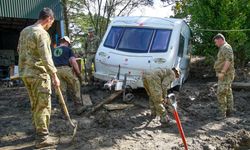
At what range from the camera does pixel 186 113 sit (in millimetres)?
7957

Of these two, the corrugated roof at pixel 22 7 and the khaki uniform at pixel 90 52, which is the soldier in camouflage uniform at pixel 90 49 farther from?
the corrugated roof at pixel 22 7

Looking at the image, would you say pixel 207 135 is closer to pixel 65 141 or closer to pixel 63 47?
pixel 65 141

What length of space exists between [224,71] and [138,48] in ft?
8.77

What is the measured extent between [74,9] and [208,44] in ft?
54.7

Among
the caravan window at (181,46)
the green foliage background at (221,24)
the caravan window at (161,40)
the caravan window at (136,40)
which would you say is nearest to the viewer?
the caravan window at (161,40)

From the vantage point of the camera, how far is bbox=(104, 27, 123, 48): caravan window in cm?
949

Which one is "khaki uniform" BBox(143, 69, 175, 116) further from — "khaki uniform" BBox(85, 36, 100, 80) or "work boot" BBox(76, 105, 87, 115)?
"khaki uniform" BBox(85, 36, 100, 80)

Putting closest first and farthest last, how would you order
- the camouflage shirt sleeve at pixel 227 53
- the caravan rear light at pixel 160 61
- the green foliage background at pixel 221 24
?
1. the camouflage shirt sleeve at pixel 227 53
2. the caravan rear light at pixel 160 61
3. the green foliage background at pixel 221 24

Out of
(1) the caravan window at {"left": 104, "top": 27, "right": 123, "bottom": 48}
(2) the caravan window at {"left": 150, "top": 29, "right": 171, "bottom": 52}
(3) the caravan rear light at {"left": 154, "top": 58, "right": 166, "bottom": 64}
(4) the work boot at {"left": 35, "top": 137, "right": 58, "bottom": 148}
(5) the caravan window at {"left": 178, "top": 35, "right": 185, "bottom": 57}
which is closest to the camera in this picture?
(4) the work boot at {"left": 35, "top": 137, "right": 58, "bottom": 148}

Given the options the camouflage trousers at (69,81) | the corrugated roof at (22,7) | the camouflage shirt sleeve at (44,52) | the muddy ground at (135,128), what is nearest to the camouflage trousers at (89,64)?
the muddy ground at (135,128)

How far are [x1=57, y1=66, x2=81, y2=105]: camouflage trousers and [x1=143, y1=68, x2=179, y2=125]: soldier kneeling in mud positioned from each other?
1.67m

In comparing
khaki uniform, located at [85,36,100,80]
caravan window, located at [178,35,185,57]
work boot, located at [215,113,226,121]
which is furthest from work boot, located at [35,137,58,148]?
khaki uniform, located at [85,36,100,80]

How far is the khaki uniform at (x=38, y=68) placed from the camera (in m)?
5.02

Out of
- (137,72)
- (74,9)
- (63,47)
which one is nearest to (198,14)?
(137,72)
